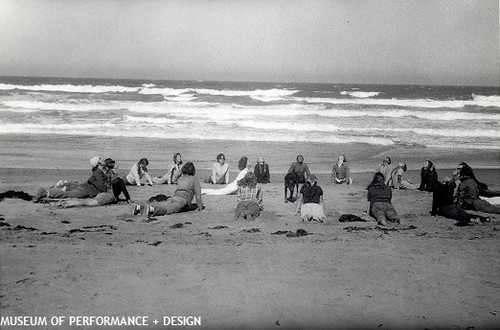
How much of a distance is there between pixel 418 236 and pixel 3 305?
17.1 ft

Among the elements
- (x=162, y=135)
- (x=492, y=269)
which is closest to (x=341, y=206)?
(x=492, y=269)

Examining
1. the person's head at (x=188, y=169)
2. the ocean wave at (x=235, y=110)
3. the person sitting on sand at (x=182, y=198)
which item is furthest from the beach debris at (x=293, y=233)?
the ocean wave at (x=235, y=110)

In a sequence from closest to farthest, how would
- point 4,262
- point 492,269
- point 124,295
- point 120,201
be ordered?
point 124,295 < point 4,262 < point 492,269 < point 120,201

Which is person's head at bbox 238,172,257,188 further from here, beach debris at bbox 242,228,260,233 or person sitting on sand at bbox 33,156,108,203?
person sitting on sand at bbox 33,156,108,203

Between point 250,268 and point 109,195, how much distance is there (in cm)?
402

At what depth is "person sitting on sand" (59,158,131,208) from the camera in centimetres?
725

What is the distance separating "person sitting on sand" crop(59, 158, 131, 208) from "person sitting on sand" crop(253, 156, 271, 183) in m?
3.47

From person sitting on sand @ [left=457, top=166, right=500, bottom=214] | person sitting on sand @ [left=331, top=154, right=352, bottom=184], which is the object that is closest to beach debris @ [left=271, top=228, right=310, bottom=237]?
person sitting on sand @ [left=457, top=166, right=500, bottom=214]

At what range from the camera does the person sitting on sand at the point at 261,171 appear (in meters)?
10.3

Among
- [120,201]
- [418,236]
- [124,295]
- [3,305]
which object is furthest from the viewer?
[120,201]

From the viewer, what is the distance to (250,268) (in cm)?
457

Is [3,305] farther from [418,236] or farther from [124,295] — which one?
[418,236]

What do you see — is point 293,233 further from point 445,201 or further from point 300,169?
point 300,169

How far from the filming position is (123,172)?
11445 mm
